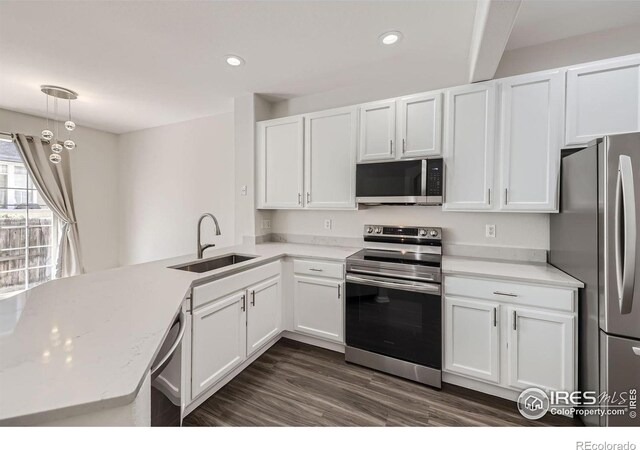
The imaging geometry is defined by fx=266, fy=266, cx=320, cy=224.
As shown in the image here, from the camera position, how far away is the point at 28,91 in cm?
290

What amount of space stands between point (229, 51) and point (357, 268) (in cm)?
210

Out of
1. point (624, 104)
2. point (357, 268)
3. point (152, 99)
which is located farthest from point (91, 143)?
point (624, 104)

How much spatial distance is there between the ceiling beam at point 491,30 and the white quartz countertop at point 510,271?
4.69 feet

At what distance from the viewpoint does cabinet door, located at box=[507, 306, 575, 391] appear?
1639mm

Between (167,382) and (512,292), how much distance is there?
2.02 meters

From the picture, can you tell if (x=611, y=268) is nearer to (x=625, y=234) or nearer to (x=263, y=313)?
(x=625, y=234)

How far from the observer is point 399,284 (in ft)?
6.73

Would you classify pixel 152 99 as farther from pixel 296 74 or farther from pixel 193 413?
pixel 193 413

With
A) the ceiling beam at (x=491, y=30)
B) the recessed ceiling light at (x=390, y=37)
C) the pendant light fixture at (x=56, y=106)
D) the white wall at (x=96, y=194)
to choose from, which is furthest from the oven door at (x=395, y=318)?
the white wall at (x=96, y=194)

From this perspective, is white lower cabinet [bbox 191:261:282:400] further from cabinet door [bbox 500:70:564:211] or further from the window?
the window

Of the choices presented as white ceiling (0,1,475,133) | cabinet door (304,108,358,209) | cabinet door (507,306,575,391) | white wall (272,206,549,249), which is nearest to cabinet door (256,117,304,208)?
cabinet door (304,108,358,209)

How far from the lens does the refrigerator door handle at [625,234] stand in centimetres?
128

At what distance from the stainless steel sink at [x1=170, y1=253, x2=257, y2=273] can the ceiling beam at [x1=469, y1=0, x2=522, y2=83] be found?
2.28 meters

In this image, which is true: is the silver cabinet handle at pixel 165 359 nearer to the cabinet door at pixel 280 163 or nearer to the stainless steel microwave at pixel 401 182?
the stainless steel microwave at pixel 401 182
